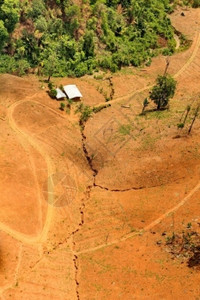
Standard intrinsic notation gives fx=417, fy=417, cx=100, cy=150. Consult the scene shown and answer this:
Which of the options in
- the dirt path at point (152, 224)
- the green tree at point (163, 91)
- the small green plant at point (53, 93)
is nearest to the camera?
the dirt path at point (152, 224)

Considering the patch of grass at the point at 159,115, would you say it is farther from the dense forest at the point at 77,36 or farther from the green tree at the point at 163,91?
the dense forest at the point at 77,36

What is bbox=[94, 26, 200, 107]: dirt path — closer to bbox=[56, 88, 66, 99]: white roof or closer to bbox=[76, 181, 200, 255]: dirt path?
bbox=[56, 88, 66, 99]: white roof

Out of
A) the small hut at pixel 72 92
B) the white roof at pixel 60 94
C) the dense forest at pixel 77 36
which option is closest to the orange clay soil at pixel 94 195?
the white roof at pixel 60 94

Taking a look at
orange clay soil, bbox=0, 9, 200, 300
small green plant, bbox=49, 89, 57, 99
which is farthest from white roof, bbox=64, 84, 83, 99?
small green plant, bbox=49, 89, 57, 99

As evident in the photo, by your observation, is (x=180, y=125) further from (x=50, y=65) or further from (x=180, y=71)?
(x=50, y=65)

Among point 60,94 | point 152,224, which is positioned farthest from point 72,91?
point 152,224

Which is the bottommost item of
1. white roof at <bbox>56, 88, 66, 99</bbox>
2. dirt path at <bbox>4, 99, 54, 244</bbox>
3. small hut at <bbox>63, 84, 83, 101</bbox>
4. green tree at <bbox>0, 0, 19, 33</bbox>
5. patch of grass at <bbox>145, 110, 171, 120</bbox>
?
dirt path at <bbox>4, 99, 54, 244</bbox>
